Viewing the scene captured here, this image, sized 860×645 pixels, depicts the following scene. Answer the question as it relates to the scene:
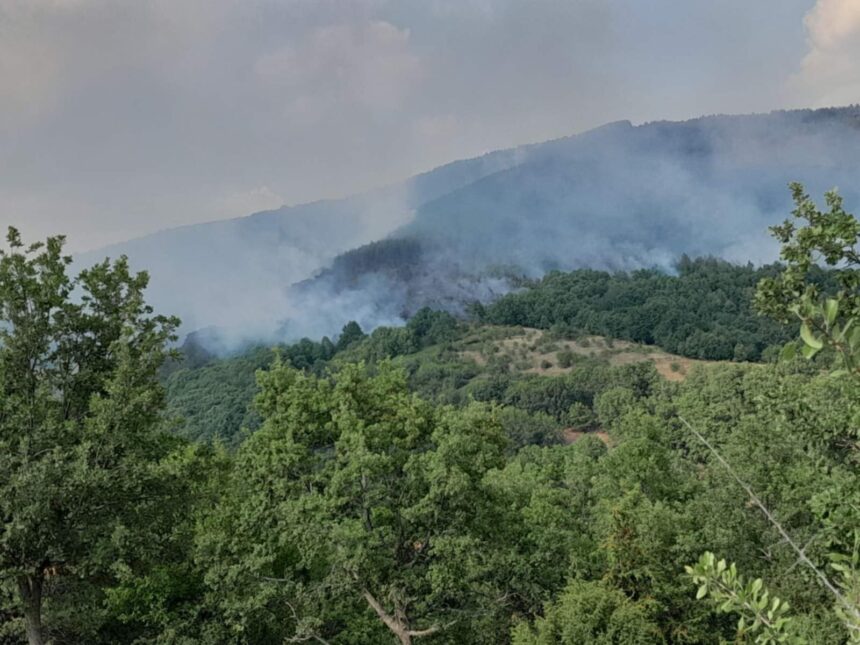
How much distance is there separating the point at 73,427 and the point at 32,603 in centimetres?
354

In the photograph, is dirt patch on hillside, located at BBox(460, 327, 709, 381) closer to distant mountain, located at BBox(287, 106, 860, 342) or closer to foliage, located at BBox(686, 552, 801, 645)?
distant mountain, located at BBox(287, 106, 860, 342)

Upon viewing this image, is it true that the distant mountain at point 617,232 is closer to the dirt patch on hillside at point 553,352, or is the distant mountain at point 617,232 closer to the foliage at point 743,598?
the dirt patch on hillside at point 553,352

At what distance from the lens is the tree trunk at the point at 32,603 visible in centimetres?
1157

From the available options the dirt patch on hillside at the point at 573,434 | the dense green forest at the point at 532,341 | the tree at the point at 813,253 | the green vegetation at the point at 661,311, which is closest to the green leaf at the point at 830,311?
the tree at the point at 813,253

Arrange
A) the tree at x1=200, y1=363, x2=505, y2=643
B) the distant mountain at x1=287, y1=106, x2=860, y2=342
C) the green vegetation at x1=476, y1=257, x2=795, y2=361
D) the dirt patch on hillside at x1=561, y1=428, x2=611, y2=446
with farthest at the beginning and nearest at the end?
the distant mountain at x1=287, y1=106, x2=860, y2=342
the green vegetation at x1=476, y1=257, x2=795, y2=361
the dirt patch on hillside at x1=561, y1=428, x2=611, y2=446
the tree at x1=200, y1=363, x2=505, y2=643

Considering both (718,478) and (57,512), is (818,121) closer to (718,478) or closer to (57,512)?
(718,478)

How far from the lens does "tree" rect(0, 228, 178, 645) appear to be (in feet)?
34.3

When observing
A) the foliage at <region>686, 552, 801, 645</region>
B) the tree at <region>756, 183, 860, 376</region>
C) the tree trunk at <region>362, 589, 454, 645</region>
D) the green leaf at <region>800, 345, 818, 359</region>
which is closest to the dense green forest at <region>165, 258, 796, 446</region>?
the tree trunk at <region>362, 589, 454, 645</region>

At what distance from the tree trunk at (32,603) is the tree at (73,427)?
0.02 metres

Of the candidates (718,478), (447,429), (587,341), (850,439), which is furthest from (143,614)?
(587,341)

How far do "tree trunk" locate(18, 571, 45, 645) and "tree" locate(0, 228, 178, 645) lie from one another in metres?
0.02

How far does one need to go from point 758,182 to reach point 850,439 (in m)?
208

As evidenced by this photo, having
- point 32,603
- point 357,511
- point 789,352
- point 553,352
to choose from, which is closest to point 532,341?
point 553,352

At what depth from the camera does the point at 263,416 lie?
1480cm
